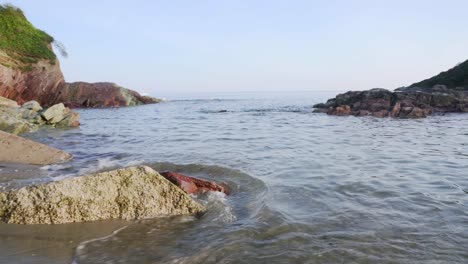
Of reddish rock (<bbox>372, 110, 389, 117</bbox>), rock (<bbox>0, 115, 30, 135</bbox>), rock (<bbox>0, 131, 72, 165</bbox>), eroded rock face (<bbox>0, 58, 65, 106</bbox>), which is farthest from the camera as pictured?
eroded rock face (<bbox>0, 58, 65, 106</bbox>)

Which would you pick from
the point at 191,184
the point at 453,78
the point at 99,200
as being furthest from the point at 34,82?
the point at 453,78

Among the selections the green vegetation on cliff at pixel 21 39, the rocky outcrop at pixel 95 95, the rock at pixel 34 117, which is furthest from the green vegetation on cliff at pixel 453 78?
the green vegetation on cliff at pixel 21 39

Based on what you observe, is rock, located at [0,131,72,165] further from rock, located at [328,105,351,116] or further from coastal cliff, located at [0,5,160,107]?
rock, located at [328,105,351,116]

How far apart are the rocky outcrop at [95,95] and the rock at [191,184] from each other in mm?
34891

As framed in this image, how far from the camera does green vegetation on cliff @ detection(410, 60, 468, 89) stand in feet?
146

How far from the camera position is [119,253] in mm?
4512

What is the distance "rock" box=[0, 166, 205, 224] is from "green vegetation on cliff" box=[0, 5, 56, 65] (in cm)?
2833

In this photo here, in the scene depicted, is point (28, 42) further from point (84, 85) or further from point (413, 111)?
point (413, 111)

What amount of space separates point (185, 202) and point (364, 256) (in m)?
2.79

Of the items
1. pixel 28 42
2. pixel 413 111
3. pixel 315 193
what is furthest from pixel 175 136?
pixel 28 42

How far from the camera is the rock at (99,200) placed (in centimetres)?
530

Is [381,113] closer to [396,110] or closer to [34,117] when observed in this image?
[396,110]

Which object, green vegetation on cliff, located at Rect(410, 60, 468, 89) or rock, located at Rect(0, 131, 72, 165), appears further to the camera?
green vegetation on cliff, located at Rect(410, 60, 468, 89)

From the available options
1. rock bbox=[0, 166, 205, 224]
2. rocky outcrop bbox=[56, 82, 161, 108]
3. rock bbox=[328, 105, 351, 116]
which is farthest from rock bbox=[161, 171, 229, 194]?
rocky outcrop bbox=[56, 82, 161, 108]
